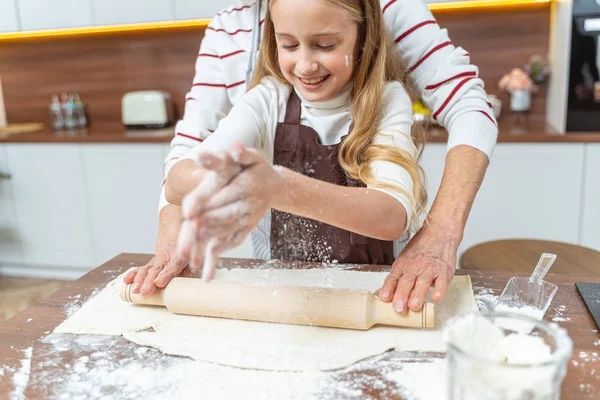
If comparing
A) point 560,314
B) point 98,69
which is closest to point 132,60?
point 98,69

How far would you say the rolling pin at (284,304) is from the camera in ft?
2.74

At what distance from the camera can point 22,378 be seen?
0.75 metres

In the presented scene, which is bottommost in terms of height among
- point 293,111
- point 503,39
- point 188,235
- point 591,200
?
point 591,200

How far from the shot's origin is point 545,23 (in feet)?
8.11

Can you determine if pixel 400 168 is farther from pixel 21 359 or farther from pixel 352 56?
pixel 21 359

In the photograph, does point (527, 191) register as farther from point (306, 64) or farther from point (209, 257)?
point (209, 257)

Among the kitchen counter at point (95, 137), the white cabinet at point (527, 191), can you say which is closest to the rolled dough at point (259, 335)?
the white cabinet at point (527, 191)

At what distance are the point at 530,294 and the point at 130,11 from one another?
Answer: 2336mm

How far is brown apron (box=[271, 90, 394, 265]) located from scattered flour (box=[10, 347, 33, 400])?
56 cm

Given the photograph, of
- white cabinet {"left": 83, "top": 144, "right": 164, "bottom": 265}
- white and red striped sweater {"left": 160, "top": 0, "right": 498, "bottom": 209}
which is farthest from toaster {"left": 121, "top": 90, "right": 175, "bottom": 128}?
white and red striped sweater {"left": 160, "top": 0, "right": 498, "bottom": 209}

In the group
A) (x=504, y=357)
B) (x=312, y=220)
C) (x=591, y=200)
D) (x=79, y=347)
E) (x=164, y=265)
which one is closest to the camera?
(x=504, y=357)

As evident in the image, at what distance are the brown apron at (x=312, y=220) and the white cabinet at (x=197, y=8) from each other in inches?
59.5

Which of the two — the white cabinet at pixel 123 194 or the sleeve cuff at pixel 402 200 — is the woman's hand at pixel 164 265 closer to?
the sleeve cuff at pixel 402 200

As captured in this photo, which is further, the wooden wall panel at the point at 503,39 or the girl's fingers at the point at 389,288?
the wooden wall panel at the point at 503,39
